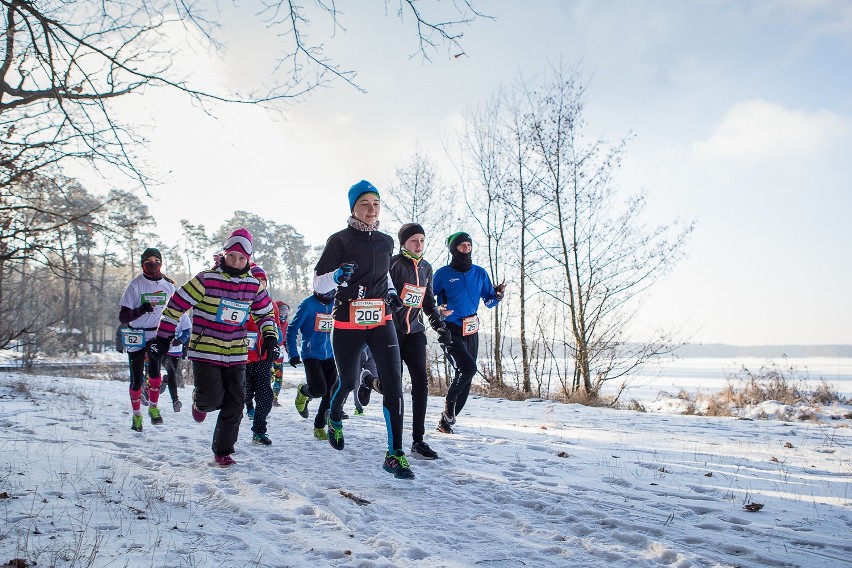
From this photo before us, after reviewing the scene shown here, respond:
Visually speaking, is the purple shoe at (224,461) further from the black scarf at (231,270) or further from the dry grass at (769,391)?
the dry grass at (769,391)

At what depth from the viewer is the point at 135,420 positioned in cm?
622

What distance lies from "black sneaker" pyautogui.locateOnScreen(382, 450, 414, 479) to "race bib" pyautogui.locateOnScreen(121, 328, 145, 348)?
424 cm

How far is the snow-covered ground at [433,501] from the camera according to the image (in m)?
2.54

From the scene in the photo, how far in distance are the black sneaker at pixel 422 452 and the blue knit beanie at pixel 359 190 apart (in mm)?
2318

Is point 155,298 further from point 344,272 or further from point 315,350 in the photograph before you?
point 344,272

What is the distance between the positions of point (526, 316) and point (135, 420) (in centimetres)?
938

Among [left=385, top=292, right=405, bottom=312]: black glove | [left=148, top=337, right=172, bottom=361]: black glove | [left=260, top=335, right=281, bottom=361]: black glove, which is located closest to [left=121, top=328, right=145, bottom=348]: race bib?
[left=148, top=337, right=172, bottom=361]: black glove

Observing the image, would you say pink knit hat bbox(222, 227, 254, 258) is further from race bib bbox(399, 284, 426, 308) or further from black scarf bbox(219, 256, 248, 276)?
race bib bbox(399, 284, 426, 308)

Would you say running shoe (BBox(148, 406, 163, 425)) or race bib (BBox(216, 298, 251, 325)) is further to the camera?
running shoe (BBox(148, 406, 163, 425))

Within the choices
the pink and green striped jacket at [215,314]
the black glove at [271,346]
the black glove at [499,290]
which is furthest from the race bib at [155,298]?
the black glove at [499,290]

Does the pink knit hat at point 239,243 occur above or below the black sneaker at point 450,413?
above

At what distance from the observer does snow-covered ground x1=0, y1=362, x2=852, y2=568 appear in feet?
8.32

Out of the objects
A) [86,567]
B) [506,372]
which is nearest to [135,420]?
[86,567]

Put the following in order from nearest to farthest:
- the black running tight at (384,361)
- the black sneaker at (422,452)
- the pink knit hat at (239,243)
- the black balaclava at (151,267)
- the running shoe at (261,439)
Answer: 1. the black running tight at (384,361)
2. the pink knit hat at (239,243)
3. the black sneaker at (422,452)
4. the running shoe at (261,439)
5. the black balaclava at (151,267)
